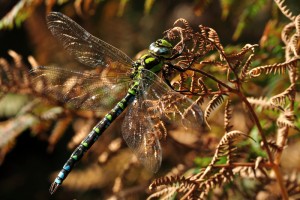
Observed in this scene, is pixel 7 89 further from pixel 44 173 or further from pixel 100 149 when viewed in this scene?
pixel 44 173

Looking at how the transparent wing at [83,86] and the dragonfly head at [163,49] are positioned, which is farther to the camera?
the transparent wing at [83,86]

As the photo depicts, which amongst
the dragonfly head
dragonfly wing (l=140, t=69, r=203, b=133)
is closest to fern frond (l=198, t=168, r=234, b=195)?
dragonfly wing (l=140, t=69, r=203, b=133)

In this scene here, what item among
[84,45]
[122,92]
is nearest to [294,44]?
[122,92]

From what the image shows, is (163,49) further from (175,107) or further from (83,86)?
(83,86)

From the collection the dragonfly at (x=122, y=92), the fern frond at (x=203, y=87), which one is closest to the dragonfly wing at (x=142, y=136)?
the dragonfly at (x=122, y=92)

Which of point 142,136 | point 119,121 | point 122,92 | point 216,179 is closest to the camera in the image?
point 216,179

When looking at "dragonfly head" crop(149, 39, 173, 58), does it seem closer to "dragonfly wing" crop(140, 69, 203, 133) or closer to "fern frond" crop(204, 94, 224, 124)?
"dragonfly wing" crop(140, 69, 203, 133)

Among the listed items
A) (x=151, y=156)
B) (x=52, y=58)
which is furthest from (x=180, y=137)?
(x=52, y=58)

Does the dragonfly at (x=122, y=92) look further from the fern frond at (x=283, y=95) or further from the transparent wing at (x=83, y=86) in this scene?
the fern frond at (x=283, y=95)
